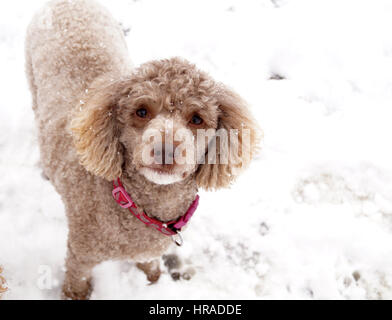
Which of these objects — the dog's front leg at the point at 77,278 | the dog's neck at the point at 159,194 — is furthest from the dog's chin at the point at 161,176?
the dog's front leg at the point at 77,278

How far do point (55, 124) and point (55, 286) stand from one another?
1.12m

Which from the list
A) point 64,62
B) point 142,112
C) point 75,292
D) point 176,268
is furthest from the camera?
point 176,268

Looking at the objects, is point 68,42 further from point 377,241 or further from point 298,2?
point 298,2

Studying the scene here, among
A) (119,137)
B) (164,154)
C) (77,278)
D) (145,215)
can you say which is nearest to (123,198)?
(145,215)

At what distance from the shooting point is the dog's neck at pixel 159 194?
1544mm

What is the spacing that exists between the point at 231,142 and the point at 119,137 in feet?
1.82

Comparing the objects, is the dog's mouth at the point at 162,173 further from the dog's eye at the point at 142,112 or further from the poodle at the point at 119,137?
the dog's eye at the point at 142,112

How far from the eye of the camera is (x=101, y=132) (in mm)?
1530

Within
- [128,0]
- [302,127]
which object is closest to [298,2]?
[302,127]

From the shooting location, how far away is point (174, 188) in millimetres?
1553

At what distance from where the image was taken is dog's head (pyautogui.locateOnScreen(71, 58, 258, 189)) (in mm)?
1336

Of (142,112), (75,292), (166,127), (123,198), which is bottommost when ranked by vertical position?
(75,292)

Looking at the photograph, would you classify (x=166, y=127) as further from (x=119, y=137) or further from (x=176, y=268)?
(x=176, y=268)

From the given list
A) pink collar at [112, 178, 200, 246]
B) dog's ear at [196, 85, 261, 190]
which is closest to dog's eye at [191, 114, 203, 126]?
dog's ear at [196, 85, 261, 190]
